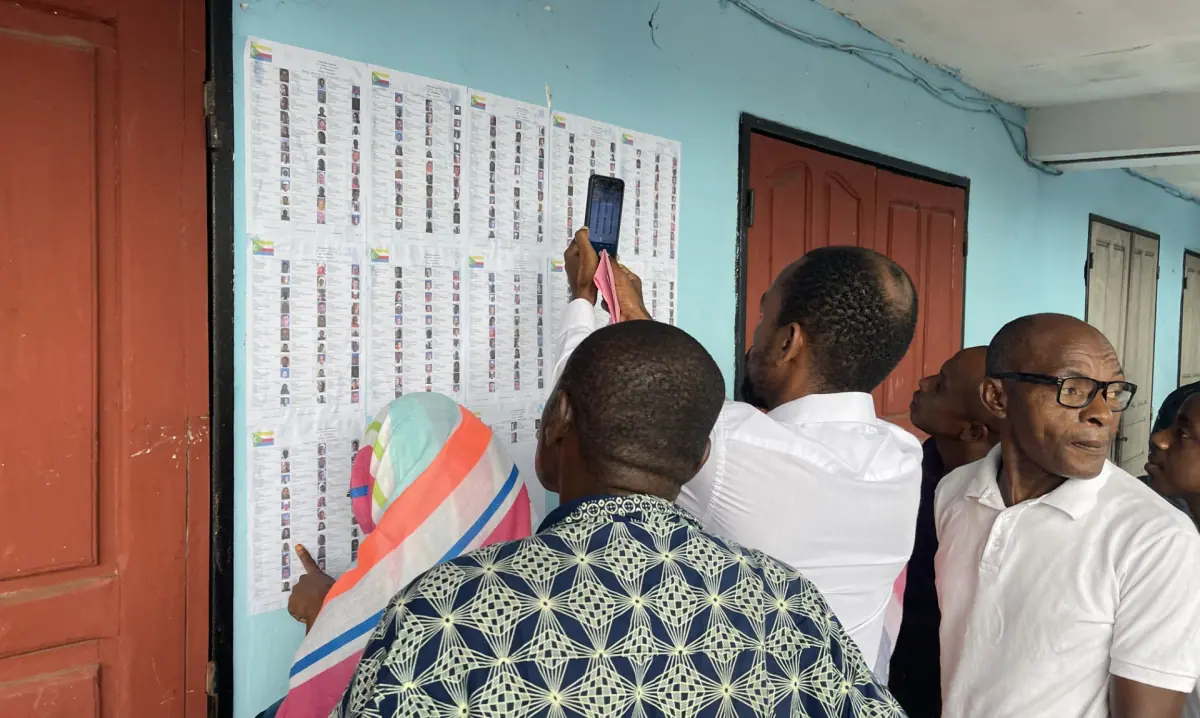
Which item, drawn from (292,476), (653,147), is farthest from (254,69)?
(653,147)

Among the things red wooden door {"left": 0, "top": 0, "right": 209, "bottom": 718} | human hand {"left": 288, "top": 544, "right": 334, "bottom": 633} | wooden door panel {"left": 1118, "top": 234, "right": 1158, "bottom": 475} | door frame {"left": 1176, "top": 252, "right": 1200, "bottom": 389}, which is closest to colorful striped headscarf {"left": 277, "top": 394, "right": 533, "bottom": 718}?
human hand {"left": 288, "top": 544, "right": 334, "bottom": 633}

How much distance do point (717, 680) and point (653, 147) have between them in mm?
1565

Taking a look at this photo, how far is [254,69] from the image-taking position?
1.30m

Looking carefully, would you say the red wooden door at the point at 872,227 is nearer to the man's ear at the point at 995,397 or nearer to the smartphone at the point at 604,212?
the smartphone at the point at 604,212

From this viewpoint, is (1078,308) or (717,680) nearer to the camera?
(717,680)

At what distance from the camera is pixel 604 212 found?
165 cm

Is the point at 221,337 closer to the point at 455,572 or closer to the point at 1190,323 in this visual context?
the point at 455,572

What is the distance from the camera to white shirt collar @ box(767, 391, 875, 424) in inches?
44.1

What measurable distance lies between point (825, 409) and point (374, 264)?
0.85 m

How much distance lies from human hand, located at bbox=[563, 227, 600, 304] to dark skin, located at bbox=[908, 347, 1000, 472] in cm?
75

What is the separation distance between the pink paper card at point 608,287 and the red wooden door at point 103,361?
2.17ft

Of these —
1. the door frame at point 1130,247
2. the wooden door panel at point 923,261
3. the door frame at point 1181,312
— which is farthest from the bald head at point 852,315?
the door frame at point 1181,312

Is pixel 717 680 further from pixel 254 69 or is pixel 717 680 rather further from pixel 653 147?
pixel 653 147

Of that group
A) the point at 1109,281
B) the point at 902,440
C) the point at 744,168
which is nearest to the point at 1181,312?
the point at 1109,281
